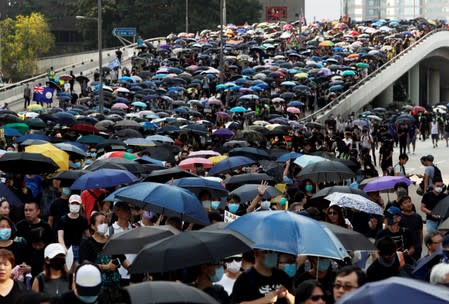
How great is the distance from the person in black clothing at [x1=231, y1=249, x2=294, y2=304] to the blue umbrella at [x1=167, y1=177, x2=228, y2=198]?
5.92 metres

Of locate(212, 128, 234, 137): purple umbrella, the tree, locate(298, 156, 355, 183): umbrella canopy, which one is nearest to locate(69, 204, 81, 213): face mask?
locate(298, 156, 355, 183): umbrella canopy

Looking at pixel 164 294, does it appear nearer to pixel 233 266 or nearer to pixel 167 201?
pixel 233 266

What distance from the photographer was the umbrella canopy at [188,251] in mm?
8539

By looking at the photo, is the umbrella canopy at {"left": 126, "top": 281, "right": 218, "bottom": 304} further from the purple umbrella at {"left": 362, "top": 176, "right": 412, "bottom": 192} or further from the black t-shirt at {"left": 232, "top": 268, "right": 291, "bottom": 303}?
the purple umbrella at {"left": 362, "top": 176, "right": 412, "bottom": 192}

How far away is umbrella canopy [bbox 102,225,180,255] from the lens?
9.88 metres

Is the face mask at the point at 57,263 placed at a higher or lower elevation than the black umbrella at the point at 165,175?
higher

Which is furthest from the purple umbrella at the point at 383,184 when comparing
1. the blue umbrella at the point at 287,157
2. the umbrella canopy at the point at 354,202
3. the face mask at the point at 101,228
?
the face mask at the point at 101,228

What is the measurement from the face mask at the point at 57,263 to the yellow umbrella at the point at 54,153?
7741 millimetres

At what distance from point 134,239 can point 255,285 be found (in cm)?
192

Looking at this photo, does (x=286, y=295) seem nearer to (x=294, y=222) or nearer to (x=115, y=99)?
(x=294, y=222)

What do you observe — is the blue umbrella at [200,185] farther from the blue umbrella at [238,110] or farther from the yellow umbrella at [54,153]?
the blue umbrella at [238,110]

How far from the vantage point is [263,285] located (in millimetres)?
8297

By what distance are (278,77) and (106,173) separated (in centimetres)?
3439

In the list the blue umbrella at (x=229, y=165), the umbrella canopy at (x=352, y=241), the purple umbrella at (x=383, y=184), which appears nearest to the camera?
the umbrella canopy at (x=352, y=241)
